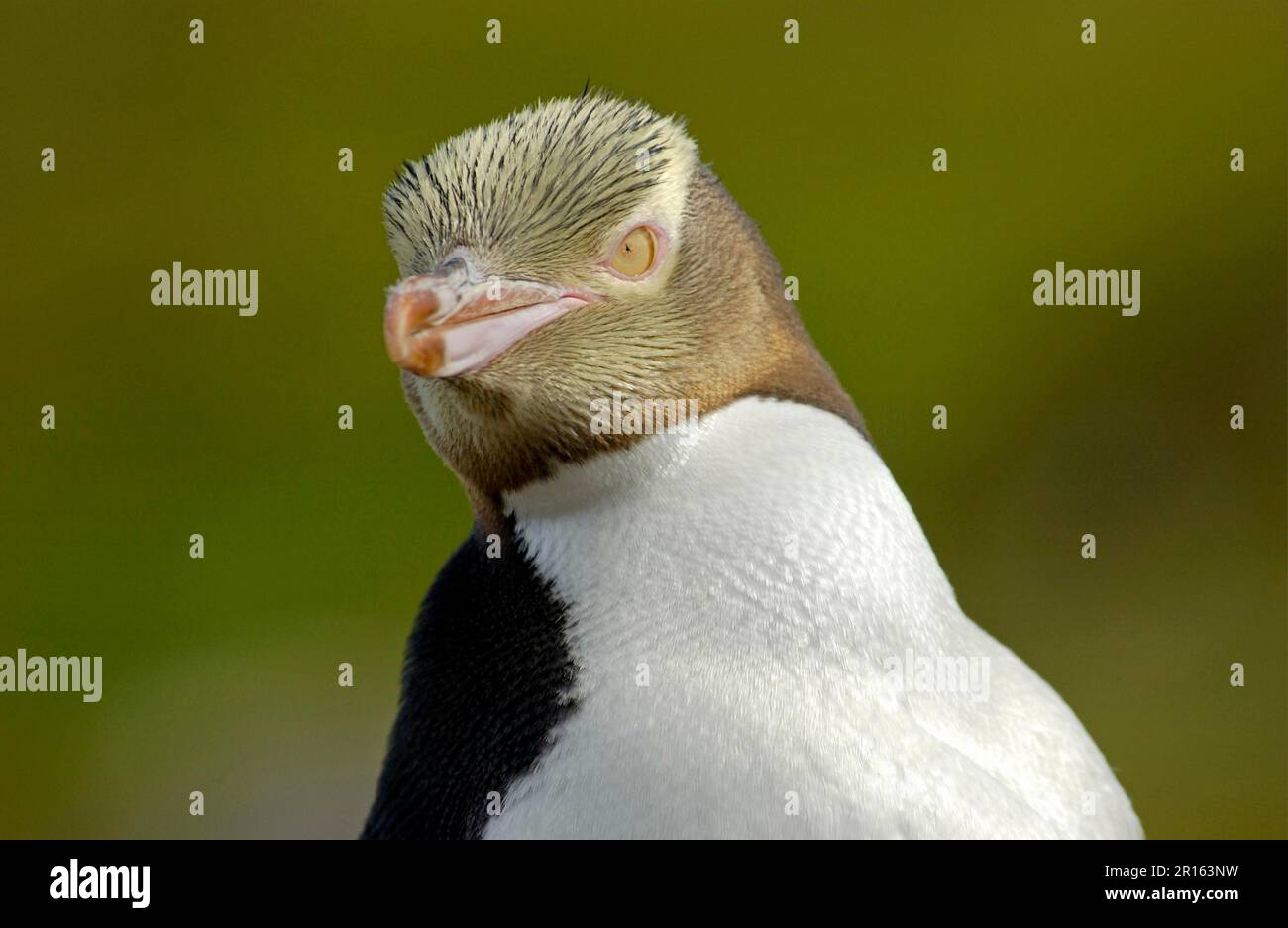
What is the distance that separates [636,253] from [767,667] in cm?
36

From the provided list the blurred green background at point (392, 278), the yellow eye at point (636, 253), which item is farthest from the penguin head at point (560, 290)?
the blurred green background at point (392, 278)

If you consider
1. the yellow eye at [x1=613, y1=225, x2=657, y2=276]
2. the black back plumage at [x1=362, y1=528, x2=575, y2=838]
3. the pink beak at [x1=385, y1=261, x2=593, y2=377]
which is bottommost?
the black back plumage at [x1=362, y1=528, x2=575, y2=838]

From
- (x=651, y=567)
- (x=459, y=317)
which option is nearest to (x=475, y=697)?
(x=651, y=567)

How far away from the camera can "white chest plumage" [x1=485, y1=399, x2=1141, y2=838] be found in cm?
103

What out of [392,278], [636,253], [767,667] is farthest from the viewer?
[392,278]

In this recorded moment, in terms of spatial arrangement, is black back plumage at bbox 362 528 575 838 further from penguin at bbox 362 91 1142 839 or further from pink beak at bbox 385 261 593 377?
pink beak at bbox 385 261 593 377

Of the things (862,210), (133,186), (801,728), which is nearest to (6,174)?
(133,186)

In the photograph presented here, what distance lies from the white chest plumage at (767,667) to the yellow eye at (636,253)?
5.4 inches

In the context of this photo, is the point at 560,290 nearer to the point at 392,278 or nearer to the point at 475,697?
the point at 475,697

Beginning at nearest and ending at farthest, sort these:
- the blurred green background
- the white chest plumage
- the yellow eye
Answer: the white chest plumage → the yellow eye → the blurred green background

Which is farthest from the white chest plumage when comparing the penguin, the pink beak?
the pink beak

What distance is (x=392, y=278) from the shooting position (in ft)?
12.1

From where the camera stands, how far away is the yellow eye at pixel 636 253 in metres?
1.16
